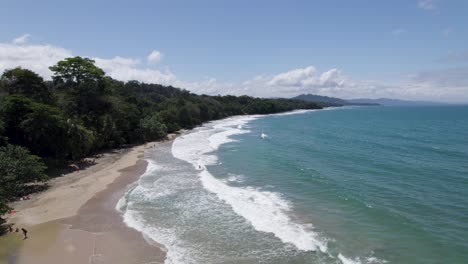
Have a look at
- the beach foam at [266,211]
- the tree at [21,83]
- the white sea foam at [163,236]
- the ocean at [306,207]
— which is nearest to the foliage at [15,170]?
the ocean at [306,207]

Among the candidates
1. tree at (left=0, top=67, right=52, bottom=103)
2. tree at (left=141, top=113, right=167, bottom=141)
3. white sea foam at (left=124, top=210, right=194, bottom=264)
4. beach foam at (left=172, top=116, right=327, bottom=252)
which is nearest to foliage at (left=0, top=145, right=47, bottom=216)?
white sea foam at (left=124, top=210, right=194, bottom=264)

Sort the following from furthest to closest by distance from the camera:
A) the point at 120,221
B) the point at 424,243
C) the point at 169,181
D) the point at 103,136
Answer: the point at 103,136 < the point at 169,181 < the point at 120,221 < the point at 424,243

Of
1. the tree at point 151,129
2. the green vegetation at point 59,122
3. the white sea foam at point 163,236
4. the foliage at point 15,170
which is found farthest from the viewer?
the tree at point 151,129

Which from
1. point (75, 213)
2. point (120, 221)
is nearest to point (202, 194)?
point (120, 221)

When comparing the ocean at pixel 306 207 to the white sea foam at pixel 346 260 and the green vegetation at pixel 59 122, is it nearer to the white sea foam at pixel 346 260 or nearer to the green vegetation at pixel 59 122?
the white sea foam at pixel 346 260

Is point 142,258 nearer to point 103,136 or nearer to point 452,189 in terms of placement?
point 452,189

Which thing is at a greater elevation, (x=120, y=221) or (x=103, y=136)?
(x=103, y=136)
